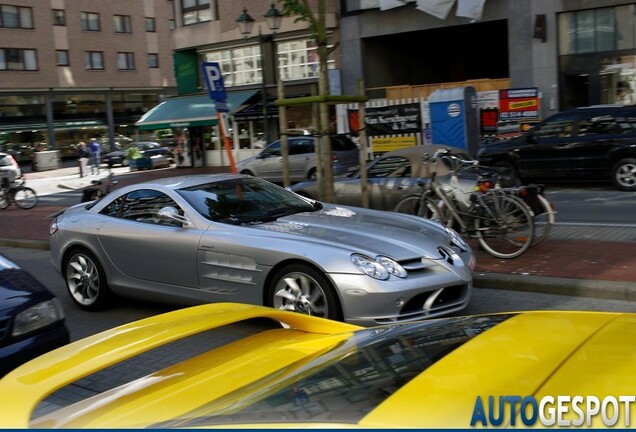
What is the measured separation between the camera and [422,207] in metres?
8.88

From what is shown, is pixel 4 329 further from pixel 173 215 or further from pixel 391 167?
pixel 391 167

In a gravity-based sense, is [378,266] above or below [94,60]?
below

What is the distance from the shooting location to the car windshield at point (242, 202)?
6430mm

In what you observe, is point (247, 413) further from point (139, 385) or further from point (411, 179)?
point (411, 179)

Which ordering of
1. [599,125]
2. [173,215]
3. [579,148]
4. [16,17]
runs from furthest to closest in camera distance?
[16,17] → [579,148] → [599,125] → [173,215]

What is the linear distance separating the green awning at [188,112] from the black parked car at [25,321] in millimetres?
24706

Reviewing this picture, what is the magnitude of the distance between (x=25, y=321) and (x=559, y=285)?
4.92 meters

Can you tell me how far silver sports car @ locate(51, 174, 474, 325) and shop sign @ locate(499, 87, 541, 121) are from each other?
15469mm

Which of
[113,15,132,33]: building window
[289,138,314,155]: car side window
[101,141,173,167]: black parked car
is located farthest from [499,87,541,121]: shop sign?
[113,15,132,33]: building window

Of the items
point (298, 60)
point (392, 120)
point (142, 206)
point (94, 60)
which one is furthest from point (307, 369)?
point (94, 60)

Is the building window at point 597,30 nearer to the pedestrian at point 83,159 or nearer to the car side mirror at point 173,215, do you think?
the car side mirror at point 173,215

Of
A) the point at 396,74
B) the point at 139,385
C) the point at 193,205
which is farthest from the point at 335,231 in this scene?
the point at 396,74

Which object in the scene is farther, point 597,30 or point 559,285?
point 597,30

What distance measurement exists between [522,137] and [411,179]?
6311 millimetres
